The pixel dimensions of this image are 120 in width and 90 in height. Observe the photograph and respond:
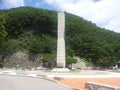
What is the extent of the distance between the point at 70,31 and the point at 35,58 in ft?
46.6

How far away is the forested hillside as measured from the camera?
84287mm

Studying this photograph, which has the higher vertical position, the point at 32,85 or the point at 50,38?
the point at 50,38

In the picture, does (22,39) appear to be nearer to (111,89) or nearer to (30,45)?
(30,45)

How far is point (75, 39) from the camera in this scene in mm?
89125

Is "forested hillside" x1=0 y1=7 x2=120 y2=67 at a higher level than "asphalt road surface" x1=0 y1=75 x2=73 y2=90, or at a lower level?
higher

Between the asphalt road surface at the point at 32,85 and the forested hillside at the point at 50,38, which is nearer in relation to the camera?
the asphalt road surface at the point at 32,85

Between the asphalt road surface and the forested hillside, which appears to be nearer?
the asphalt road surface

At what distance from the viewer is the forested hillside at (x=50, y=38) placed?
84.3 meters

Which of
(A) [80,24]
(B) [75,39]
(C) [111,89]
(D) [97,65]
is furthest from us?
(A) [80,24]

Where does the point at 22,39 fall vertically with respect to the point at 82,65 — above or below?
above

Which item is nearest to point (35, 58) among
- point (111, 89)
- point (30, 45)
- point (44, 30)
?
point (30, 45)

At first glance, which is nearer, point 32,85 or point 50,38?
point 32,85

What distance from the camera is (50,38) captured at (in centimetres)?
8956

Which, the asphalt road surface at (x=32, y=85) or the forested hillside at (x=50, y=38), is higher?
the forested hillside at (x=50, y=38)
